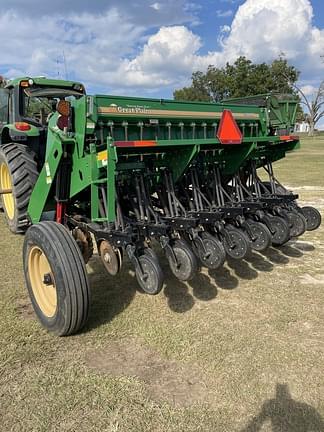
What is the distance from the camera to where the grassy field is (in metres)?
2.27

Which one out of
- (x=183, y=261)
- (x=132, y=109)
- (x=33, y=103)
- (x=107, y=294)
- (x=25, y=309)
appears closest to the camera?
(x=183, y=261)

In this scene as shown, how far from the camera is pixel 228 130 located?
12.7 feet

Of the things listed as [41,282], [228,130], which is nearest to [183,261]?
[41,282]

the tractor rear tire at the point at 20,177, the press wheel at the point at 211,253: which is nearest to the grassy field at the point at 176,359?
the press wheel at the point at 211,253

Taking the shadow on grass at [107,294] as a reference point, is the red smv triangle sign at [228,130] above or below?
above

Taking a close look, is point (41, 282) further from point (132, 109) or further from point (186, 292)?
point (132, 109)

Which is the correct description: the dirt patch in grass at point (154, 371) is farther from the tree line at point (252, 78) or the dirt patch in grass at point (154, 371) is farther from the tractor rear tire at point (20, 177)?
the tree line at point (252, 78)

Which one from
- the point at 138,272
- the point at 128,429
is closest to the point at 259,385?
the point at 128,429

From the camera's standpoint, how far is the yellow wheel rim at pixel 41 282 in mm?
3270

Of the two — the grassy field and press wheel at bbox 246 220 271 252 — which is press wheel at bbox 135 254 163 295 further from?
press wheel at bbox 246 220 271 252

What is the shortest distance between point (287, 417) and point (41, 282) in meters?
2.17

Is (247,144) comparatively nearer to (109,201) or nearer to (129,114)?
(129,114)

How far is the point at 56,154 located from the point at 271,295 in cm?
236

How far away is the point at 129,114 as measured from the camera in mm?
3359
